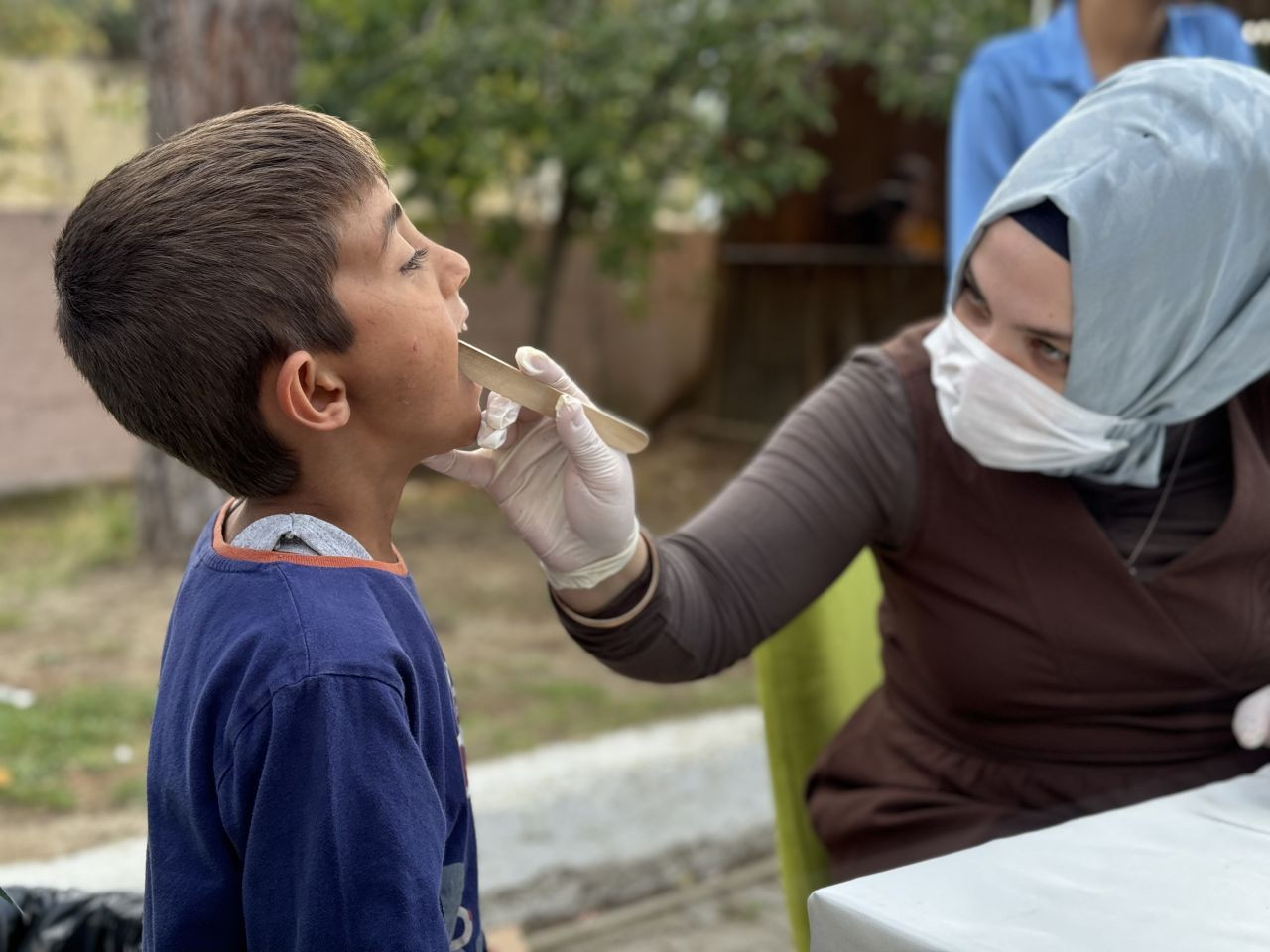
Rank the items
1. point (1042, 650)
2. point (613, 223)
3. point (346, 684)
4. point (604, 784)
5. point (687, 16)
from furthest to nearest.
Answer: point (613, 223), point (687, 16), point (604, 784), point (1042, 650), point (346, 684)

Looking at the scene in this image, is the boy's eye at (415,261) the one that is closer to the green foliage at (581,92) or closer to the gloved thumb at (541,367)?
the gloved thumb at (541,367)

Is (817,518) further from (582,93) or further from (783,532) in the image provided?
(582,93)

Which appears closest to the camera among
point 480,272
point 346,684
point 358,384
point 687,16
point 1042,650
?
point 346,684

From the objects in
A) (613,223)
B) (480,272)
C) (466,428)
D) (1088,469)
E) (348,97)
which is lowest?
(480,272)

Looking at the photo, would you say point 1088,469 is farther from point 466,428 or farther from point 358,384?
point 358,384

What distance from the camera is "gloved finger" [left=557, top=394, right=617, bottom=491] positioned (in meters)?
1.29

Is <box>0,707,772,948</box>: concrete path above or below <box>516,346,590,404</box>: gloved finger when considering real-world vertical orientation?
below

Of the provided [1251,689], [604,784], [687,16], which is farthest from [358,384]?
[687,16]

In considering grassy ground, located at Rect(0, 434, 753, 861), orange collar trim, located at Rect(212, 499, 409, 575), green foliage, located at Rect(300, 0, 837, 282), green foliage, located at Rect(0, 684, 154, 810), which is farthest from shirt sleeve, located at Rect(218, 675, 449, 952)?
green foliage, located at Rect(300, 0, 837, 282)

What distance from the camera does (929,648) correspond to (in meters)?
1.66

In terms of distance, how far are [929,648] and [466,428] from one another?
720mm

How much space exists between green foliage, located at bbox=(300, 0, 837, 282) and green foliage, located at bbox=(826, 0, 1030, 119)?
0.23 metres

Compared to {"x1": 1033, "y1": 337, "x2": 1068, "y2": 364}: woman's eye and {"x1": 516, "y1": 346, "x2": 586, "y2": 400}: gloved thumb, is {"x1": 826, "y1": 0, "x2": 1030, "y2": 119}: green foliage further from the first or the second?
{"x1": 516, "y1": 346, "x2": 586, "y2": 400}: gloved thumb

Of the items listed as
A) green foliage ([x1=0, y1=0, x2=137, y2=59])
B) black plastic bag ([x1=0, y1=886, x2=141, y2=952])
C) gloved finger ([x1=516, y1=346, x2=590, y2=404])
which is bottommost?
green foliage ([x1=0, y1=0, x2=137, y2=59])
